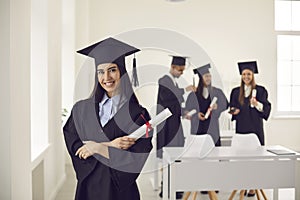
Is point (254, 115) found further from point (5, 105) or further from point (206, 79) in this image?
point (5, 105)

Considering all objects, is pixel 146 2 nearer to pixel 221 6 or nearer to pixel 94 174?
pixel 221 6

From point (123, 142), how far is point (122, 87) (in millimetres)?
265

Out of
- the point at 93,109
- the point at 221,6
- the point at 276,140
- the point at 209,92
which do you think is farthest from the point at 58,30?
the point at 276,140

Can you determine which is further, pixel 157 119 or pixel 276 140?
pixel 276 140

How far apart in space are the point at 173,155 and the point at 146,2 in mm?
4116

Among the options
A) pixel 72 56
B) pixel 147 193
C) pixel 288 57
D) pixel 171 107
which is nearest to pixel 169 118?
pixel 171 107

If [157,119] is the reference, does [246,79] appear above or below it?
above

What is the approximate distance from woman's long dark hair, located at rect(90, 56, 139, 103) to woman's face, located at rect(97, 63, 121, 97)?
2 centimetres

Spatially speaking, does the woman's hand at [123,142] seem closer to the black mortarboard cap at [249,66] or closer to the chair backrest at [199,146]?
the chair backrest at [199,146]

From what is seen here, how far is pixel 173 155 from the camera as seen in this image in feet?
10.8

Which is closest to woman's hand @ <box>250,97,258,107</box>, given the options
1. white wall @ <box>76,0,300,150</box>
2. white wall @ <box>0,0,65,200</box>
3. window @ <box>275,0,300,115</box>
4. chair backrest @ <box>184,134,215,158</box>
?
chair backrest @ <box>184,134,215,158</box>

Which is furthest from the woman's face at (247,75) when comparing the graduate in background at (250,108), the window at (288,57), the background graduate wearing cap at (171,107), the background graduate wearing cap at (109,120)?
the background graduate wearing cap at (109,120)

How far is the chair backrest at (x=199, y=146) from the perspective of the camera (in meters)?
3.47

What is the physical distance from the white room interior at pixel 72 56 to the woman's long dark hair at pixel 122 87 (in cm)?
6
